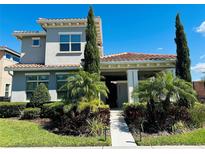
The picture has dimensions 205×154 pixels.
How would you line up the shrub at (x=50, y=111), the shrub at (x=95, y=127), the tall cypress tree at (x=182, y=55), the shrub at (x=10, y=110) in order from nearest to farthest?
the shrub at (x=95, y=127)
the shrub at (x=50, y=111)
the shrub at (x=10, y=110)
the tall cypress tree at (x=182, y=55)

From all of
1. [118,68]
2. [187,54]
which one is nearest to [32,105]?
[118,68]

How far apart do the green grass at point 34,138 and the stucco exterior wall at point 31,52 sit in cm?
823

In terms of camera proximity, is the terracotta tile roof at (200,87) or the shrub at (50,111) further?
the terracotta tile roof at (200,87)

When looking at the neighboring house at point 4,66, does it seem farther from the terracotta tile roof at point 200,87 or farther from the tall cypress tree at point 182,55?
the terracotta tile roof at point 200,87

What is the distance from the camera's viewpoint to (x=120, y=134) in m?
9.96

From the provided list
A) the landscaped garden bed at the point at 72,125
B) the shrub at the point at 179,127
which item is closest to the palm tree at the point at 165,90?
the shrub at the point at 179,127

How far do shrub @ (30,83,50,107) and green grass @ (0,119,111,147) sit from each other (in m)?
3.15


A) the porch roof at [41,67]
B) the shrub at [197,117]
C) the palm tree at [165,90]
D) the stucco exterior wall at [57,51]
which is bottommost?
the shrub at [197,117]

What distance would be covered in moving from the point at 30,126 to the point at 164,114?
7843 millimetres

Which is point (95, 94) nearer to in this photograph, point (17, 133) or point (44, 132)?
point (44, 132)

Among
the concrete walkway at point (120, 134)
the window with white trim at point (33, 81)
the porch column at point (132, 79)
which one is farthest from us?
the window with white trim at point (33, 81)

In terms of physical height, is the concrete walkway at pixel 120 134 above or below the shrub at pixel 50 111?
below

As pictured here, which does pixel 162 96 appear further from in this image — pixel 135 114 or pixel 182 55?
pixel 182 55

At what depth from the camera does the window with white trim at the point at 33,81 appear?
16500 millimetres
